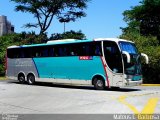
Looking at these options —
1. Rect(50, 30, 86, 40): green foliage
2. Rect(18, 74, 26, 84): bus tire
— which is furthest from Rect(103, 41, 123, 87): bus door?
Rect(50, 30, 86, 40): green foliage

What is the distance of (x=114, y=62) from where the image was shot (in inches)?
883

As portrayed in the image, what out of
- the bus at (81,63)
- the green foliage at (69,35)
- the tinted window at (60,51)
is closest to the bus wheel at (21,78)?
the bus at (81,63)

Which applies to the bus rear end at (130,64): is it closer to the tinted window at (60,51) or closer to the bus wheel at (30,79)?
the tinted window at (60,51)

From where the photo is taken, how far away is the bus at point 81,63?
22.4 meters

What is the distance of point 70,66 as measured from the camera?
25500 millimetres

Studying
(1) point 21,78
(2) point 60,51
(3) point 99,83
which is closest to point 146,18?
(1) point 21,78

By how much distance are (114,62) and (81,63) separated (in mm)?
3011

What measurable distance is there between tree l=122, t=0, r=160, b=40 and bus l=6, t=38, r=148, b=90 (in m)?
26.7

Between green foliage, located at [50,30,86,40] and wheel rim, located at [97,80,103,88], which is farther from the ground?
green foliage, located at [50,30,86,40]

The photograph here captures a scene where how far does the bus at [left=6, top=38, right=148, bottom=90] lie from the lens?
2241 cm

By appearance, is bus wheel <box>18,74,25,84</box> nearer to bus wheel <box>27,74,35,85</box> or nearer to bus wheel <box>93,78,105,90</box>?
bus wheel <box>27,74,35,85</box>

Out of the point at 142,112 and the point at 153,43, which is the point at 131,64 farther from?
the point at 153,43

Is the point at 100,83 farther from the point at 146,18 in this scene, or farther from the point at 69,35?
the point at 146,18

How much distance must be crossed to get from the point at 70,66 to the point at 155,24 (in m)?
31.1
